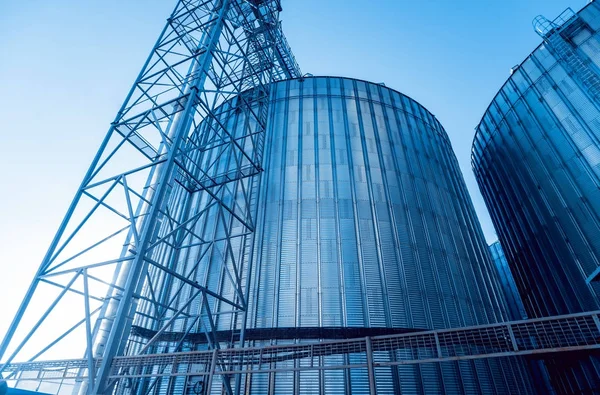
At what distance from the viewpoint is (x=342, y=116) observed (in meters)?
19.5

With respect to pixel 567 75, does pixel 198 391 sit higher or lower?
lower

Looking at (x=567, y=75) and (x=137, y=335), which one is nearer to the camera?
(x=137, y=335)

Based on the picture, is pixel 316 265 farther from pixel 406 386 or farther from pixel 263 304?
pixel 406 386

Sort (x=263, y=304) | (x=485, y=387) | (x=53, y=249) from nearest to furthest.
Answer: (x=53, y=249)
(x=485, y=387)
(x=263, y=304)

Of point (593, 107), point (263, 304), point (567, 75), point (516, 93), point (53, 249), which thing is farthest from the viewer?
point (516, 93)

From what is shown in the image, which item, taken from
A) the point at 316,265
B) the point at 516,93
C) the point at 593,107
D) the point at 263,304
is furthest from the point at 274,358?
the point at 516,93

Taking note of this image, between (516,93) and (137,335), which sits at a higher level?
(516,93)

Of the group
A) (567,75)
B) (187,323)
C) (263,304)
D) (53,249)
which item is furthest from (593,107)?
(53,249)

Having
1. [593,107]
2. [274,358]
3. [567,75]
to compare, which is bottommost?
[274,358]

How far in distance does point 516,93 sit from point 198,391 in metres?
22.9

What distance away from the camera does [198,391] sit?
11.6 meters

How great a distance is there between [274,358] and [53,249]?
7.87 metres

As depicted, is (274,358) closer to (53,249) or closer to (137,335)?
(137,335)

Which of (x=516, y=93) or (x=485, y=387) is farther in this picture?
(x=516, y=93)
